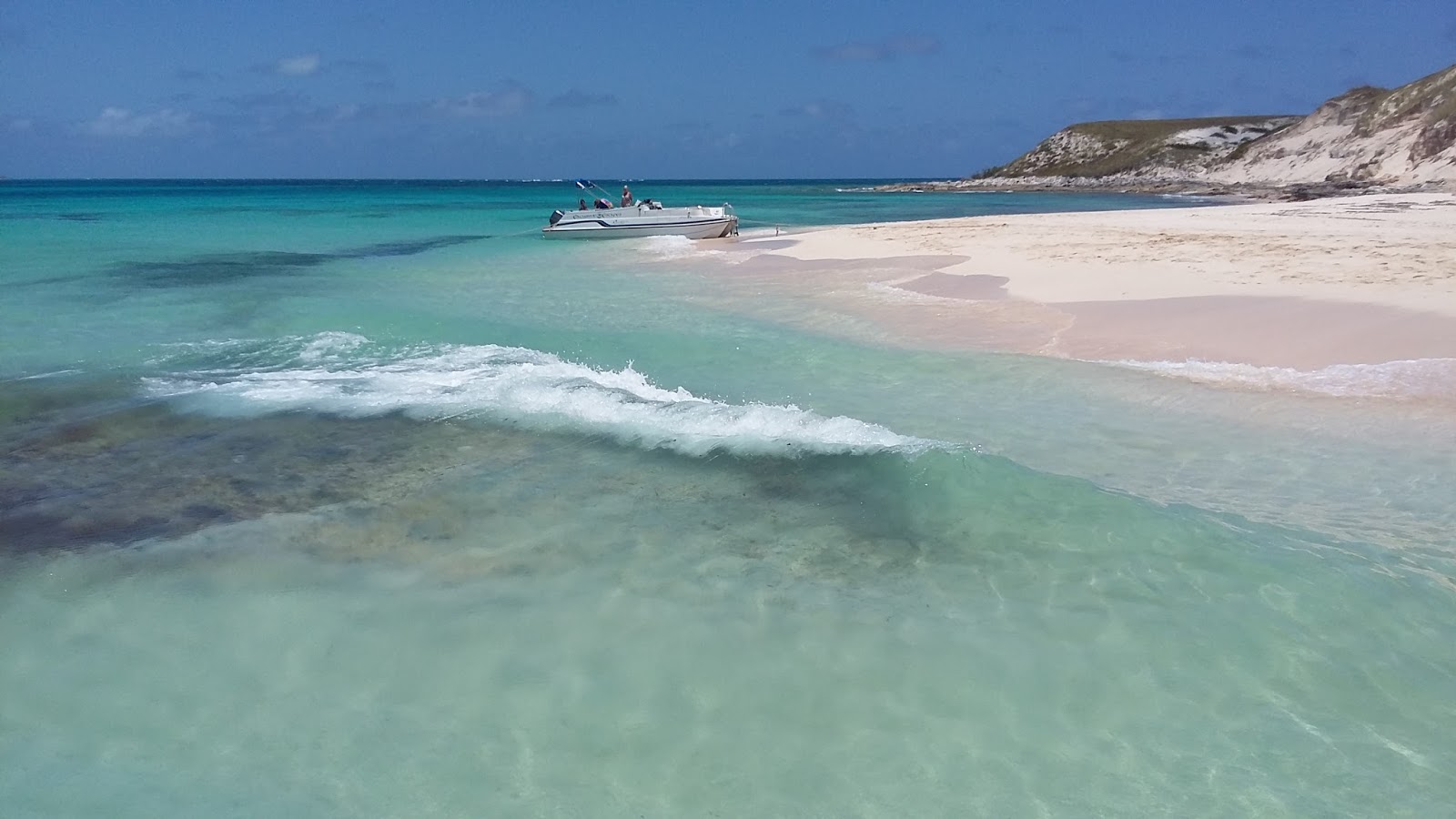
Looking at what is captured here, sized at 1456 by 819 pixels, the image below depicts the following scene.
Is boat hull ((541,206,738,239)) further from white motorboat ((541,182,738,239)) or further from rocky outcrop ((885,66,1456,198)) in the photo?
rocky outcrop ((885,66,1456,198))

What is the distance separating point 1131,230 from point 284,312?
19286 mm

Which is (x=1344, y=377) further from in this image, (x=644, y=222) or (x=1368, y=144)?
(x=1368, y=144)

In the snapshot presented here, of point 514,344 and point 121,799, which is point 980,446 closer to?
point 121,799

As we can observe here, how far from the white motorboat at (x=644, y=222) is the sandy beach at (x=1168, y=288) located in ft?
22.3

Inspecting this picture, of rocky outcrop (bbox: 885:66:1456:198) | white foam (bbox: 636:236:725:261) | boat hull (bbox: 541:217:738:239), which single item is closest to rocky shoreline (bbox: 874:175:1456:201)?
rocky outcrop (bbox: 885:66:1456:198)

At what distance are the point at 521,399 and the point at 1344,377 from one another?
833 centimetres

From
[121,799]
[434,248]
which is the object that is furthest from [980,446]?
[434,248]

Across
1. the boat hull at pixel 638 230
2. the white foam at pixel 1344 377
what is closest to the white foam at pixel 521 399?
the white foam at pixel 1344 377

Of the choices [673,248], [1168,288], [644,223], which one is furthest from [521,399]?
[644,223]

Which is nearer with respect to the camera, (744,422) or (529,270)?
(744,422)

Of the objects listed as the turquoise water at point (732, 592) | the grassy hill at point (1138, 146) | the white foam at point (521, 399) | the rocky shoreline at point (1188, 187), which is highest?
the grassy hill at point (1138, 146)

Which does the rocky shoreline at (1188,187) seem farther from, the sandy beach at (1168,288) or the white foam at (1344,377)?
the white foam at (1344,377)

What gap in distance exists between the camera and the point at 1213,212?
30469 millimetres

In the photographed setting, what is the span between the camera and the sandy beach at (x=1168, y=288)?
11.1 meters
